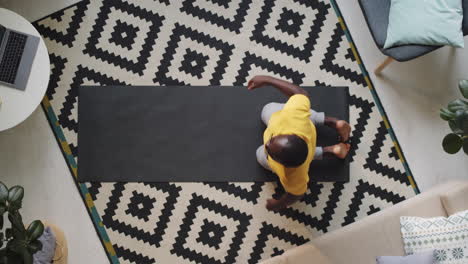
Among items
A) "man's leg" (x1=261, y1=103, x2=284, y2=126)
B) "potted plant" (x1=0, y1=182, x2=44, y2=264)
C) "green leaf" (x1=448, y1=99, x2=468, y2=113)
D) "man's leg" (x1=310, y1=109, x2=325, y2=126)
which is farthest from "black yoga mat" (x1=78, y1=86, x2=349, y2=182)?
"potted plant" (x1=0, y1=182, x2=44, y2=264)

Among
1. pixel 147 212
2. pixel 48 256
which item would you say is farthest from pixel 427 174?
pixel 48 256

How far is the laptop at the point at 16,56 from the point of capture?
2.97 m

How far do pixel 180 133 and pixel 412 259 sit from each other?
1.57 metres

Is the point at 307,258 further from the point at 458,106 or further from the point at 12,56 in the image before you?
the point at 12,56

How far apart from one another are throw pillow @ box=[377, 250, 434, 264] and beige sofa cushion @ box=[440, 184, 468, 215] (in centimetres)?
30

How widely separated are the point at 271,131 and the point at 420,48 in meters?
1.05

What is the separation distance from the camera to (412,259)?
2.82m

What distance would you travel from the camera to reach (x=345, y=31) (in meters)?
3.55

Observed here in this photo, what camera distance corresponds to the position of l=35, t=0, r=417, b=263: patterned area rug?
3352mm

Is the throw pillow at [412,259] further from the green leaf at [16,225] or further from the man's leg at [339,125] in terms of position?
the green leaf at [16,225]

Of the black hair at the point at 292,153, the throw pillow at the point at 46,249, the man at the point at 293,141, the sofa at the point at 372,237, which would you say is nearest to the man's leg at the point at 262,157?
the man at the point at 293,141

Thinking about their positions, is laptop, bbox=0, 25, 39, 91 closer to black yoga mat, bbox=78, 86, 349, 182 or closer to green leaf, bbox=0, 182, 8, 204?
black yoga mat, bbox=78, 86, 349, 182

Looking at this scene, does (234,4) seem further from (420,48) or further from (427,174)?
(427,174)

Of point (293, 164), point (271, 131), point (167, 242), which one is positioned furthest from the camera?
point (167, 242)
